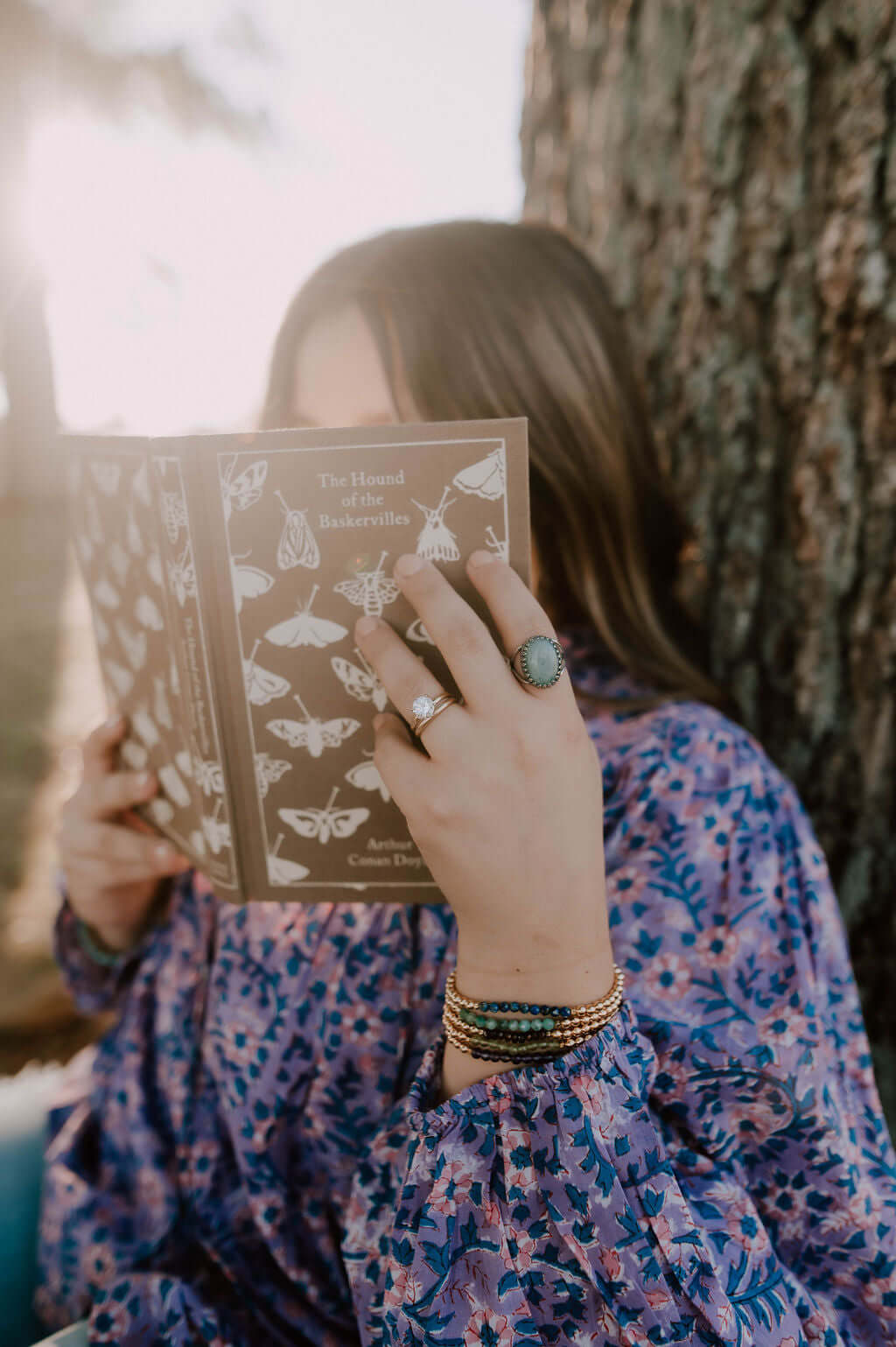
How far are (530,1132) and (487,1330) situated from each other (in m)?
0.14

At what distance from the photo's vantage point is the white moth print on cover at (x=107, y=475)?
760mm

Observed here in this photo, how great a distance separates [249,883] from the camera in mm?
731

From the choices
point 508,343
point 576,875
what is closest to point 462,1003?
point 576,875

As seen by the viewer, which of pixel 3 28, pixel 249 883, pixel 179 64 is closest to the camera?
pixel 249 883

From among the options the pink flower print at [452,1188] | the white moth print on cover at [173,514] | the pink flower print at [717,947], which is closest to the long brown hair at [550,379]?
the pink flower print at [717,947]

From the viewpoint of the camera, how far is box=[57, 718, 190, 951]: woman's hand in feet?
2.98

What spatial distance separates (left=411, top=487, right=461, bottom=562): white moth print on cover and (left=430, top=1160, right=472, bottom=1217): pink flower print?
1.43 ft

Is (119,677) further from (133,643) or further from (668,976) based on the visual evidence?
(668,976)

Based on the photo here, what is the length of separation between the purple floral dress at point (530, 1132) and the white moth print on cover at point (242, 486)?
371 mm

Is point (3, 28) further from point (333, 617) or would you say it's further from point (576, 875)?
point (576, 875)

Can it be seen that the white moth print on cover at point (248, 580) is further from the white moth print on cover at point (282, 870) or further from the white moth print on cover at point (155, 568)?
the white moth print on cover at point (282, 870)

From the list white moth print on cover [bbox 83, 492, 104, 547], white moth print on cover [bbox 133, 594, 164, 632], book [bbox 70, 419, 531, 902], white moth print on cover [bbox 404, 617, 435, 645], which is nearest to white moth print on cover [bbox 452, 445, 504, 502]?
book [bbox 70, 419, 531, 902]

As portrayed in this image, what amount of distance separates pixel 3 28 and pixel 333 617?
9.29 ft

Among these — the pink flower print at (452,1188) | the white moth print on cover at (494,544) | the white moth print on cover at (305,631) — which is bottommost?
the pink flower print at (452,1188)
